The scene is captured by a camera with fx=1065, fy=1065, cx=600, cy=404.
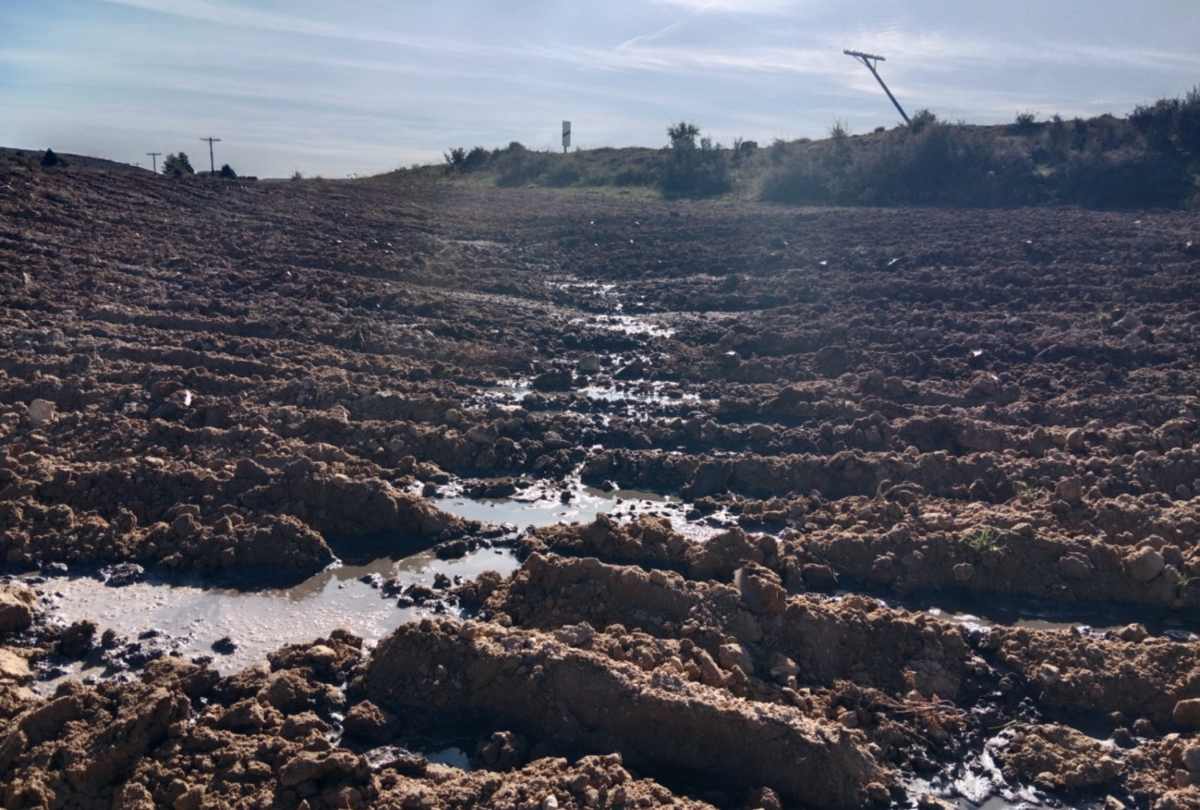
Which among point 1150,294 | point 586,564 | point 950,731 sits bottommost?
point 950,731

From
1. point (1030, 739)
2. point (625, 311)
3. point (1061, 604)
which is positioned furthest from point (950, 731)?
point (625, 311)

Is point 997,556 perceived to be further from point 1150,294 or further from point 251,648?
point 1150,294

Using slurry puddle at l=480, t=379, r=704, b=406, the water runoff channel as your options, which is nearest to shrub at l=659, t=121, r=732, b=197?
slurry puddle at l=480, t=379, r=704, b=406

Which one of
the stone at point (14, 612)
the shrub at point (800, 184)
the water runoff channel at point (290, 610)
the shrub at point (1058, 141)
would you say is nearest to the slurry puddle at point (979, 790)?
the water runoff channel at point (290, 610)

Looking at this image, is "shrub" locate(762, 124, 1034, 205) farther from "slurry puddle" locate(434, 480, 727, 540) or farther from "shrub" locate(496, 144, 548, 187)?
"slurry puddle" locate(434, 480, 727, 540)

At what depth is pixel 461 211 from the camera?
1123 inches

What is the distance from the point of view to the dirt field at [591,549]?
5.11 metres

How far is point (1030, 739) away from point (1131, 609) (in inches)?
77.2

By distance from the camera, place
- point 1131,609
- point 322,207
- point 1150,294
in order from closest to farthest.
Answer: point 1131,609 → point 1150,294 → point 322,207

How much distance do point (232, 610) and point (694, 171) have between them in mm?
31800

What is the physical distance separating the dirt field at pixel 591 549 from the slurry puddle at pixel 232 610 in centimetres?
3

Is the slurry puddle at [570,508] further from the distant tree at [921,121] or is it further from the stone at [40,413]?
the distant tree at [921,121]

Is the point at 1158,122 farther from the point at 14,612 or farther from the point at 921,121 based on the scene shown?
the point at 14,612

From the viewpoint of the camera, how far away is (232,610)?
22.2 ft
